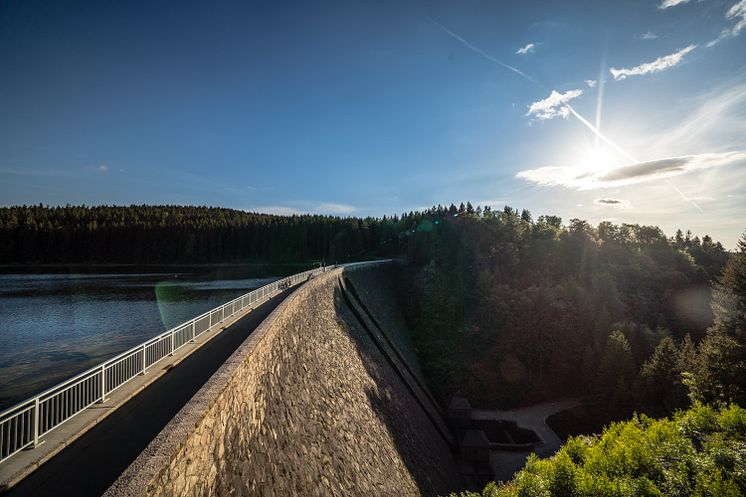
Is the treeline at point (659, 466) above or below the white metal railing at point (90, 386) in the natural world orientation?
below

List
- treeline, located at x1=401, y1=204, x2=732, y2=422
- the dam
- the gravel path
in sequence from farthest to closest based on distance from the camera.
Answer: treeline, located at x1=401, y1=204, x2=732, y2=422
the gravel path
the dam

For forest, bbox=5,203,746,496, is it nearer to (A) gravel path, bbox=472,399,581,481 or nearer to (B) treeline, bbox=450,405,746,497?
(B) treeline, bbox=450,405,746,497

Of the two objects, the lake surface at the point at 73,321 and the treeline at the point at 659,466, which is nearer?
the treeline at the point at 659,466

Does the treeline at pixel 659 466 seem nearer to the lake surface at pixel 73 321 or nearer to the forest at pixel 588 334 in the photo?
the forest at pixel 588 334

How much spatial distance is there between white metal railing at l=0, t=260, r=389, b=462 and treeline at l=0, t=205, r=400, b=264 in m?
71.6

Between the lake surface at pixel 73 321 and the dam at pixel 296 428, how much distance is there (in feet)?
36.6

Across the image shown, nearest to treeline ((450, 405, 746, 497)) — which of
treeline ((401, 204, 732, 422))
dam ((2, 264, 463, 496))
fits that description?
dam ((2, 264, 463, 496))

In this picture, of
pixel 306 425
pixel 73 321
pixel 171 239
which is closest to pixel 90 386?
pixel 306 425

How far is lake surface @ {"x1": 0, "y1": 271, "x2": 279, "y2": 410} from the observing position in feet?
60.0

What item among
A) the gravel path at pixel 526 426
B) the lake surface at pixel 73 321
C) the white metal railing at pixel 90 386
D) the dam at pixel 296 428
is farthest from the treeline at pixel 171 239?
the white metal railing at pixel 90 386

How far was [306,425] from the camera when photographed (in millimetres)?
10727

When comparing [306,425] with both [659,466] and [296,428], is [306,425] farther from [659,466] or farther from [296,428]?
[659,466]

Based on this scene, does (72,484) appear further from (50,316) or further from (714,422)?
(50,316)

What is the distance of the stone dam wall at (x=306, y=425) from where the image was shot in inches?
237
